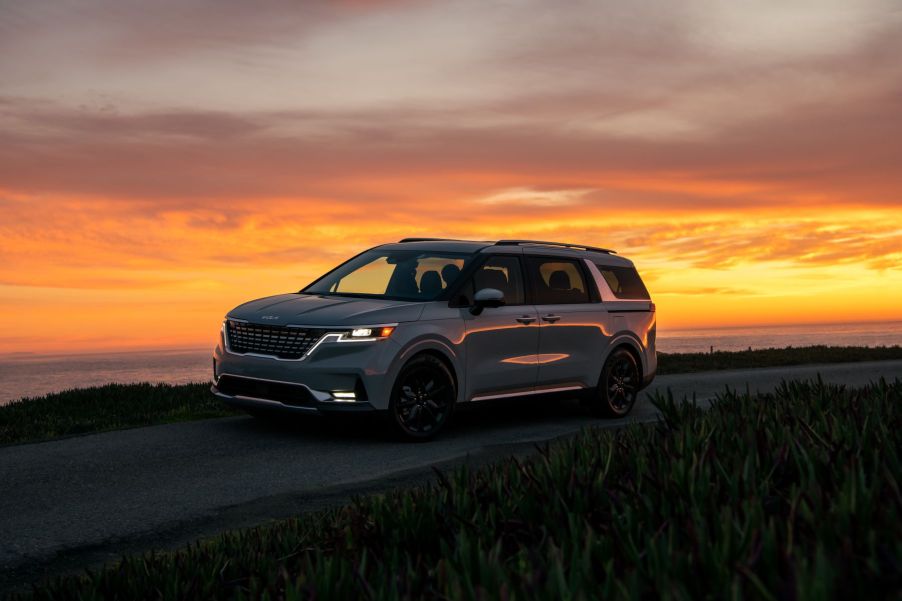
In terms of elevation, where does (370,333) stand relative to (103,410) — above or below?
above

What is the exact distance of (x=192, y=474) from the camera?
28.3ft

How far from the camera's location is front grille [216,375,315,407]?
31.2 ft

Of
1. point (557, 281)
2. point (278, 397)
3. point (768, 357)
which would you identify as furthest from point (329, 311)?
point (768, 357)

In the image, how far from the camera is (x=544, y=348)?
1123 centimetres

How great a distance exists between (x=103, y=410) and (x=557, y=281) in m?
6.34

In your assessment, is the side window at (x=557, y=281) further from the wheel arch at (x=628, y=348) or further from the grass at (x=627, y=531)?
the grass at (x=627, y=531)

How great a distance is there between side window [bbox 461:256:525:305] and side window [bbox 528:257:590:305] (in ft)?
0.88

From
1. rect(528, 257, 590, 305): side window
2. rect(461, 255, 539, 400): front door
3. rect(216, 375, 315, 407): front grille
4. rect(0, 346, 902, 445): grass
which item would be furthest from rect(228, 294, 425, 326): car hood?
rect(0, 346, 902, 445): grass

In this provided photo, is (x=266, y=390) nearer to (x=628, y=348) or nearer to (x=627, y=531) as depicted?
(x=628, y=348)

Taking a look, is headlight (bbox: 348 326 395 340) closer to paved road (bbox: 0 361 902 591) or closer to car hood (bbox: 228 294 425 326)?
car hood (bbox: 228 294 425 326)

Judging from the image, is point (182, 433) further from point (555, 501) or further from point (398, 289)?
point (555, 501)

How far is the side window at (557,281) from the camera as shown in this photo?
37.6 ft

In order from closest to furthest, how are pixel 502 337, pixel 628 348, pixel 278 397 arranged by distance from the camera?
pixel 278 397, pixel 502 337, pixel 628 348

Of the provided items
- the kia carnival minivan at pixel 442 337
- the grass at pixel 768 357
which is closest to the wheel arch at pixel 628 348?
the kia carnival minivan at pixel 442 337
